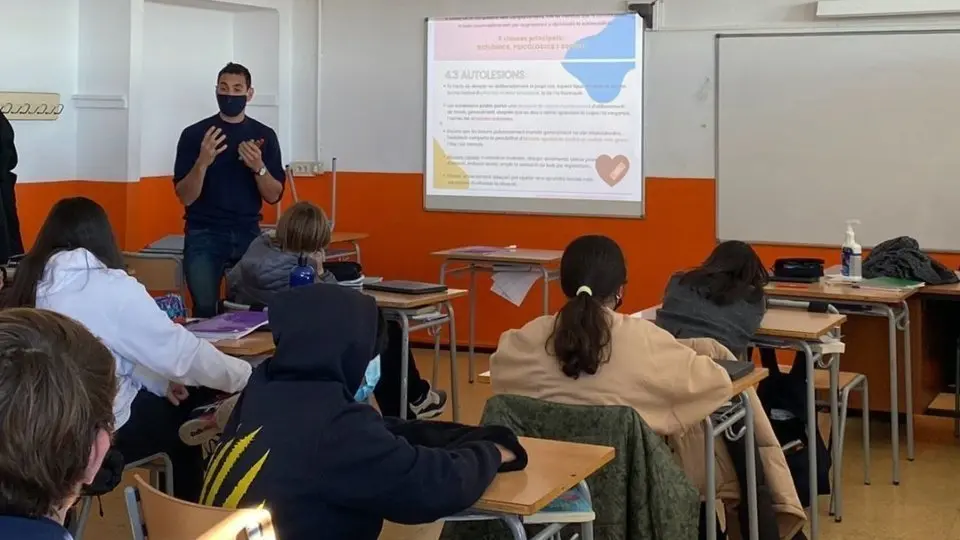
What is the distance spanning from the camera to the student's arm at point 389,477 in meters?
2.12

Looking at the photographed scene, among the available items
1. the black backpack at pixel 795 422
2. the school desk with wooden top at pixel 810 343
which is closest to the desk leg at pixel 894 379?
the school desk with wooden top at pixel 810 343

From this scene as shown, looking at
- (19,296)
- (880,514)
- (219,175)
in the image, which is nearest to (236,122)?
(219,175)

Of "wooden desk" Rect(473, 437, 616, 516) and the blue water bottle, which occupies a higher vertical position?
the blue water bottle

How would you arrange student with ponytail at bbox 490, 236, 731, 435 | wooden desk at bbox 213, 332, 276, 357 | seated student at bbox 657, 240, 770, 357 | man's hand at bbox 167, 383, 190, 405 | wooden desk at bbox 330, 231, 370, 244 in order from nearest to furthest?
student with ponytail at bbox 490, 236, 731, 435 < man's hand at bbox 167, 383, 190, 405 < wooden desk at bbox 213, 332, 276, 357 < seated student at bbox 657, 240, 770, 357 < wooden desk at bbox 330, 231, 370, 244

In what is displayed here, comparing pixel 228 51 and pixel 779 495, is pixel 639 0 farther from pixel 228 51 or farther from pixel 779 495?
pixel 779 495

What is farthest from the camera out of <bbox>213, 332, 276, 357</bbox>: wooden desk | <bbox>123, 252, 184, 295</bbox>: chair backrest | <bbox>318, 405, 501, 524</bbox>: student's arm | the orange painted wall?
the orange painted wall

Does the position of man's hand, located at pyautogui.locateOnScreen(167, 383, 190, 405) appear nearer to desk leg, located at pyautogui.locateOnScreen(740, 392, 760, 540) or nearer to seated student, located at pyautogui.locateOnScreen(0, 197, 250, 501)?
seated student, located at pyautogui.locateOnScreen(0, 197, 250, 501)

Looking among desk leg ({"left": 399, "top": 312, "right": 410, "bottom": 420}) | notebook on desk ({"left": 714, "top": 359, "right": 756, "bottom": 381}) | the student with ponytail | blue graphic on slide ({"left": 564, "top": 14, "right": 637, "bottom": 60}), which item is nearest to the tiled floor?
desk leg ({"left": 399, "top": 312, "right": 410, "bottom": 420})

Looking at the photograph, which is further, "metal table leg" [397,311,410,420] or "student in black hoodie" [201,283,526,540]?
"metal table leg" [397,311,410,420]

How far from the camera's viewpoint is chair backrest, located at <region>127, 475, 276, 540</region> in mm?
1882

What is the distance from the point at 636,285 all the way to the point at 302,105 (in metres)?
2.66

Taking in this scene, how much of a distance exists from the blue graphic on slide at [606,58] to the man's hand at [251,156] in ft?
8.61

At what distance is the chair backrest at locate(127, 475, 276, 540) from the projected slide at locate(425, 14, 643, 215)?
532cm

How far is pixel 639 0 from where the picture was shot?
22.9ft
